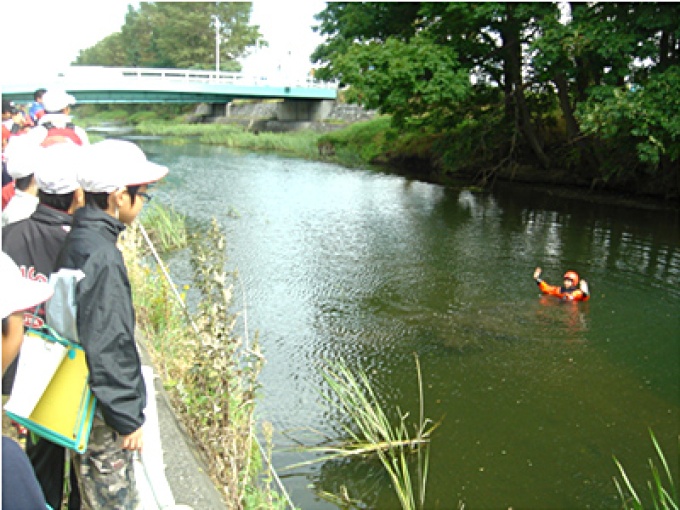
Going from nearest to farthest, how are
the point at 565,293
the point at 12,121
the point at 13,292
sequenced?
the point at 13,292, the point at 565,293, the point at 12,121

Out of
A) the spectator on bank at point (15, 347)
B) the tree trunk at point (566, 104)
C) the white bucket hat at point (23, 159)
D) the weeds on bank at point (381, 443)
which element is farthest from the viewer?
the tree trunk at point (566, 104)

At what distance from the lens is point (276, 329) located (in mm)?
7031

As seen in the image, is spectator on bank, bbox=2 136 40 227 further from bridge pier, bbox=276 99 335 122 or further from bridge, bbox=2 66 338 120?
bridge pier, bbox=276 99 335 122

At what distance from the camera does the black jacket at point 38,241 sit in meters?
2.76

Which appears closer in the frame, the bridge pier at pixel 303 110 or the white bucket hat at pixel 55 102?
the white bucket hat at pixel 55 102

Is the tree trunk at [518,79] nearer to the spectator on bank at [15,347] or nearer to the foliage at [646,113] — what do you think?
the foliage at [646,113]

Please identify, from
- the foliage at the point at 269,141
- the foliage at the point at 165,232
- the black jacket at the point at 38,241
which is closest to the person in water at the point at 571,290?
the foliage at the point at 165,232

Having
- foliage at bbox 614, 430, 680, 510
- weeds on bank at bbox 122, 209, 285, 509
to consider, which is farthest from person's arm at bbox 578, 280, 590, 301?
weeds on bank at bbox 122, 209, 285, 509

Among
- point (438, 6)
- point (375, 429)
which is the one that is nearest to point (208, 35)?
point (438, 6)

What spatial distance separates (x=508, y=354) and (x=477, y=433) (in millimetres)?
1624

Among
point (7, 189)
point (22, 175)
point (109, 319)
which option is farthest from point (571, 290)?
point (109, 319)

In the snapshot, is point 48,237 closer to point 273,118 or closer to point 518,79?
point 518,79

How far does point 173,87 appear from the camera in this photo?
35469 millimetres

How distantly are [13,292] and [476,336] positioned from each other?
19.5 feet
